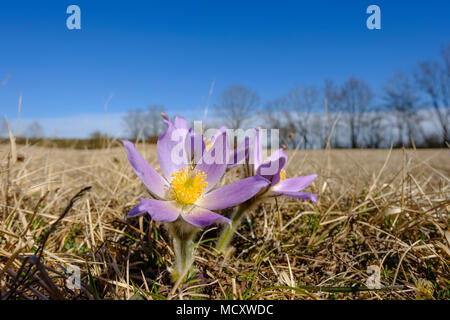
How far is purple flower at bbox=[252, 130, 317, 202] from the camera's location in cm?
129

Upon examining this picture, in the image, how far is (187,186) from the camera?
1.18 meters

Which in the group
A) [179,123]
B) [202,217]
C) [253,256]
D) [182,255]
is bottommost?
[253,256]

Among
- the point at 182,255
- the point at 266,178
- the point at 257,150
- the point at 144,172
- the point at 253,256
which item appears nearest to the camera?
the point at 144,172

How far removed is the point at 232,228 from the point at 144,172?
1.87 ft

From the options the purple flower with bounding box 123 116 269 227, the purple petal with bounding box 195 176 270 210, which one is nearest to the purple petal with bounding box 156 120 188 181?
the purple flower with bounding box 123 116 269 227

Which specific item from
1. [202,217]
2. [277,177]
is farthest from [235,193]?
[277,177]

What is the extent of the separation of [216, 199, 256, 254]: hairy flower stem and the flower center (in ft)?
0.92

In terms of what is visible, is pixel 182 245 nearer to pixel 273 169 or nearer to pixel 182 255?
pixel 182 255

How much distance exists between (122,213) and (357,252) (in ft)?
4.69

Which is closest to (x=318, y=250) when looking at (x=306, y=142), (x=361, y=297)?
(x=361, y=297)

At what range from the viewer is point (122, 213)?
2.05m

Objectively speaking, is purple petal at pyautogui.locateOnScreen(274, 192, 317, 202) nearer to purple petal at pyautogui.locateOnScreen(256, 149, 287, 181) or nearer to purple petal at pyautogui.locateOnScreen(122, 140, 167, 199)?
purple petal at pyautogui.locateOnScreen(256, 149, 287, 181)
